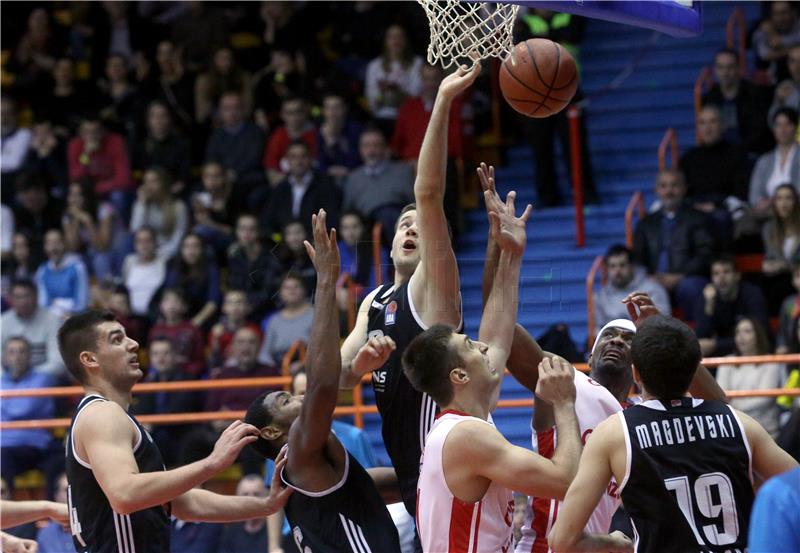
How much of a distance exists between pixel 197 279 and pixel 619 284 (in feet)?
12.6

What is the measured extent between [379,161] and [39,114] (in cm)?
453

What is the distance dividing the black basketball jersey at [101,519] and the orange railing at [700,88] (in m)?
7.81

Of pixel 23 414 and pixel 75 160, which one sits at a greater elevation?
pixel 75 160

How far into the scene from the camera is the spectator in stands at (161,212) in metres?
12.3

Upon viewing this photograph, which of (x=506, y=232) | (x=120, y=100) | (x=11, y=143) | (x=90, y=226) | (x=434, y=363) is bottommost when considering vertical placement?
(x=90, y=226)

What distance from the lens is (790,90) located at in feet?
36.2

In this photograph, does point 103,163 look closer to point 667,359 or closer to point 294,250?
point 294,250

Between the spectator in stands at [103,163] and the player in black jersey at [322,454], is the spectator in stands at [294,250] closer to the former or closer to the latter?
the spectator in stands at [103,163]

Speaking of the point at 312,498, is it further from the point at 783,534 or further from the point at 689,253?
the point at 689,253

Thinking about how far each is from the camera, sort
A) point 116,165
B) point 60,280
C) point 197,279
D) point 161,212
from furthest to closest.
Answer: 1. point 116,165
2. point 161,212
3. point 60,280
4. point 197,279

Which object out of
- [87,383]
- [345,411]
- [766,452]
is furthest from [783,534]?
[345,411]

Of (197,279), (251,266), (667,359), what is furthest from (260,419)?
(197,279)

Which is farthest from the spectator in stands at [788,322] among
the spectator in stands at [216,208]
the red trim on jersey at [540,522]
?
the spectator in stands at [216,208]

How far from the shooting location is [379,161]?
11.6 meters
